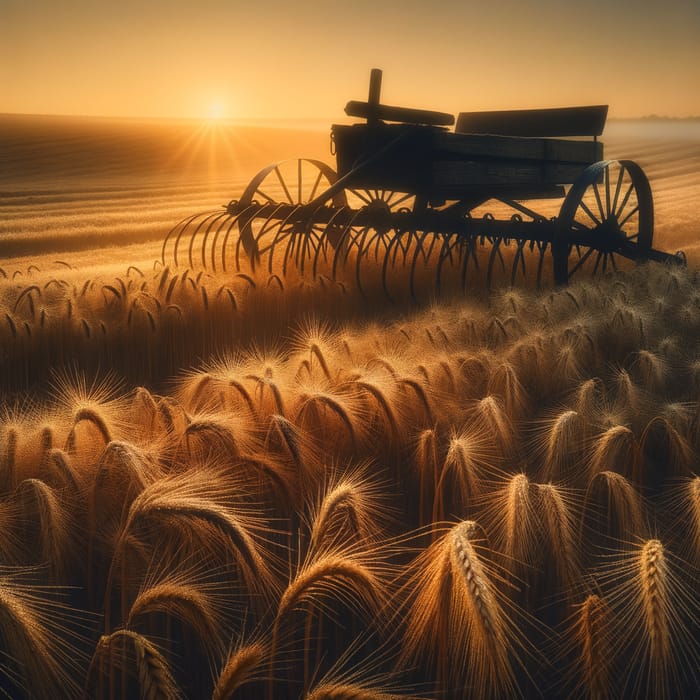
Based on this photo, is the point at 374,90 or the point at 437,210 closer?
the point at 437,210

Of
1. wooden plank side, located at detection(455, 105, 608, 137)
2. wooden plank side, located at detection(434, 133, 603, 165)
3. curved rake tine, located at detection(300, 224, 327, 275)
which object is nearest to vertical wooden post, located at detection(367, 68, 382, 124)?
wooden plank side, located at detection(434, 133, 603, 165)

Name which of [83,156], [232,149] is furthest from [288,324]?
[232,149]

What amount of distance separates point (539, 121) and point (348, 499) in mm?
9776

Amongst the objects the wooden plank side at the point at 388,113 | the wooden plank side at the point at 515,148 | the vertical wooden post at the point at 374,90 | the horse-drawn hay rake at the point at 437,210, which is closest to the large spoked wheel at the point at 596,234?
the horse-drawn hay rake at the point at 437,210

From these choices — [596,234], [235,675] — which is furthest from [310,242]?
[235,675]

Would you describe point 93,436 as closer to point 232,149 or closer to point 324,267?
point 324,267

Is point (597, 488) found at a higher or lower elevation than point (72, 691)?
higher

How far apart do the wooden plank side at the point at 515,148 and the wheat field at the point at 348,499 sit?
269cm

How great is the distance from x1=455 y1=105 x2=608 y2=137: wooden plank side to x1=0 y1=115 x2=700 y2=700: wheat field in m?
5.02

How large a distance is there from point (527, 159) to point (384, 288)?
11.7 ft

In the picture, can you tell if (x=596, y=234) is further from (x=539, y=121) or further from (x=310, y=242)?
(x=539, y=121)

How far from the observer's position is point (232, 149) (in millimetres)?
45438

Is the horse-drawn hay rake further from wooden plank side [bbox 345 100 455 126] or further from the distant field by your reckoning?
the distant field

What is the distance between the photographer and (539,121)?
1020 centimetres
